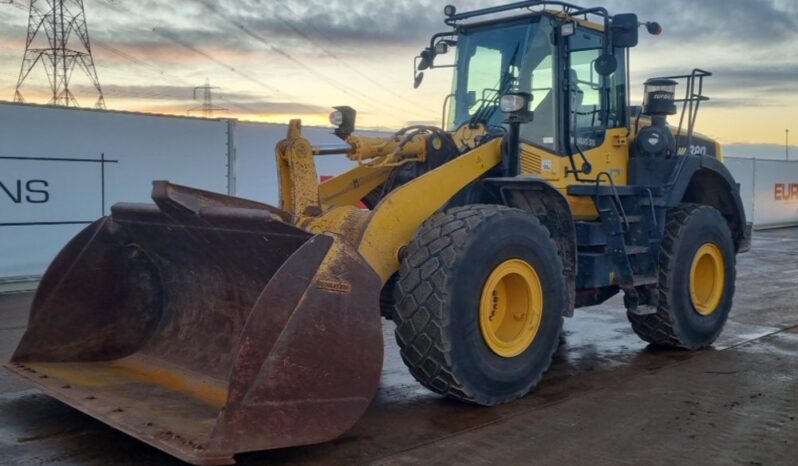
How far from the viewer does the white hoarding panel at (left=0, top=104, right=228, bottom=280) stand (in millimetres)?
11062

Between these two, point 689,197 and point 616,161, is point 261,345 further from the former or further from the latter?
point 689,197

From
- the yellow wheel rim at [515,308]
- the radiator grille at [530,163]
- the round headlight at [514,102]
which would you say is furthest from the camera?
the radiator grille at [530,163]

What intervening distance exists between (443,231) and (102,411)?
2.19 metres

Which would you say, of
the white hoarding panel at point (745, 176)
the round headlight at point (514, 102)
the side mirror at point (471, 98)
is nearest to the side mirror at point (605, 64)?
the side mirror at point (471, 98)

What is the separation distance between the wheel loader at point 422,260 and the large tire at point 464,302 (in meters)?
0.01

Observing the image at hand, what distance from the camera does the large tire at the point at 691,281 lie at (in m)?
7.20

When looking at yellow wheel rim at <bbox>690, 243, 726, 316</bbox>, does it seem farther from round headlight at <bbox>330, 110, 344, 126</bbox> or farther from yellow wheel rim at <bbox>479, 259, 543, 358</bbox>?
round headlight at <bbox>330, 110, 344, 126</bbox>

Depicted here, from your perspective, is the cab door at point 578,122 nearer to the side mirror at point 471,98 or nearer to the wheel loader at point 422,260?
the wheel loader at point 422,260

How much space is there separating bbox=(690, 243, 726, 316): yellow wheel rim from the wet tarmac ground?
1.41 ft

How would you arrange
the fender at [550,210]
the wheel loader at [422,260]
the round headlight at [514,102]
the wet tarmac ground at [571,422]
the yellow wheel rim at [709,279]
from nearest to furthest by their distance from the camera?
the wheel loader at [422,260]
the wet tarmac ground at [571,422]
the round headlight at [514,102]
the fender at [550,210]
the yellow wheel rim at [709,279]

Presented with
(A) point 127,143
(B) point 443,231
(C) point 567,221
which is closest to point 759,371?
(C) point 567,221

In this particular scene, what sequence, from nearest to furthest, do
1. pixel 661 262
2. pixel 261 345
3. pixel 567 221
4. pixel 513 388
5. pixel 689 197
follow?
pixel 261 345
pixel 513 388
pixel 567 221
pixel 661 262
pixel 689 197

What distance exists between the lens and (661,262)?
723cm

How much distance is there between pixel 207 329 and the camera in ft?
18.9
